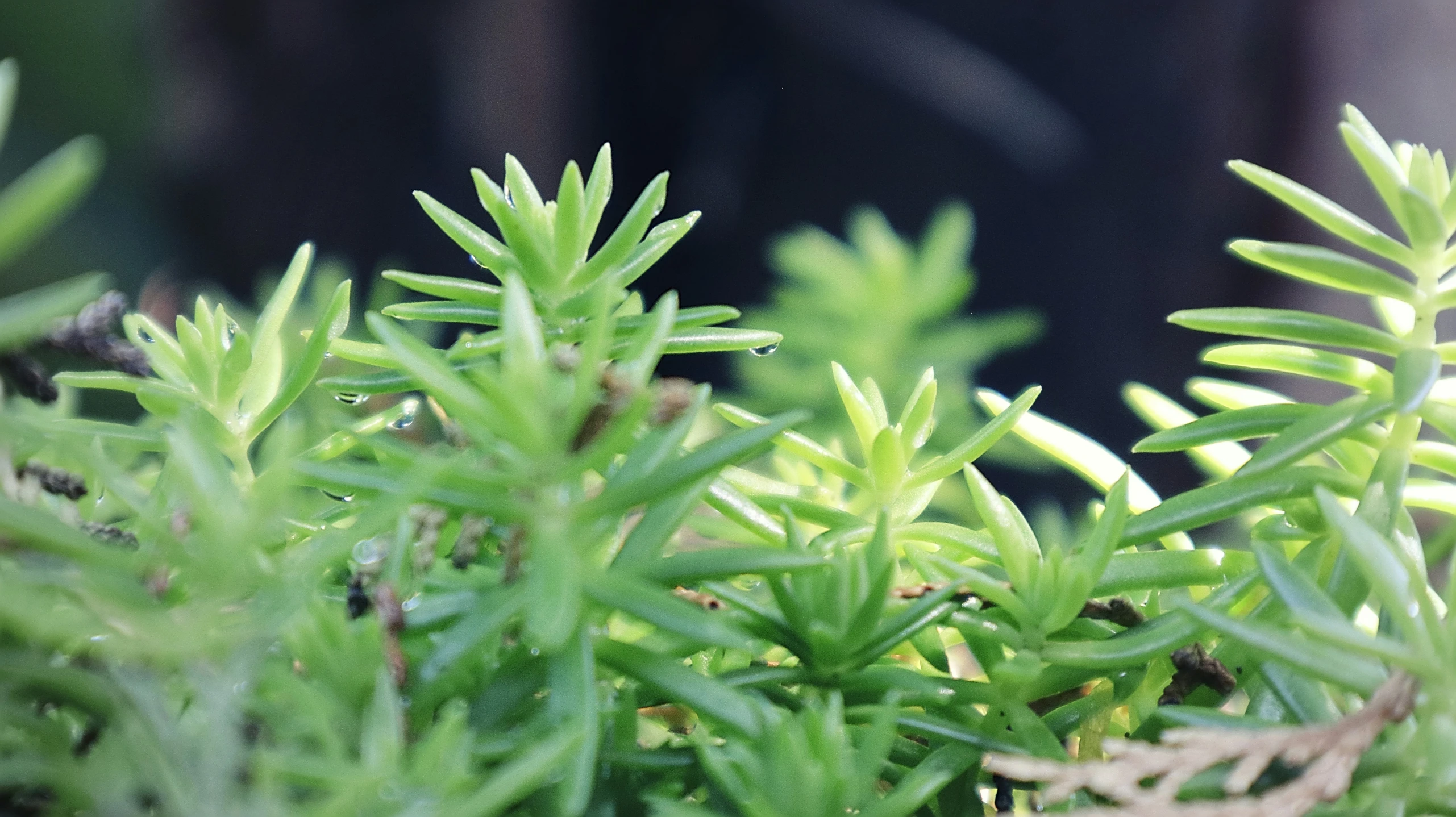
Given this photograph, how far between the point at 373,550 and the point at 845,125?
5.66ft

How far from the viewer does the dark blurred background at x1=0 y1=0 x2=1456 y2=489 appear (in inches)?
63.4

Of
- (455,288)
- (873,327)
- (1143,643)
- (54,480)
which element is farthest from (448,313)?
(873,327)

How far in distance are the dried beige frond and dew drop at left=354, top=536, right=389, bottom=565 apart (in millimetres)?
179

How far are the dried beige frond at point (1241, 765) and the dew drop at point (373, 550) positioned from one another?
18cm

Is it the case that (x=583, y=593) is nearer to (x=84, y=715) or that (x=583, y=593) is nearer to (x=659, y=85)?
(x=84, y=715)

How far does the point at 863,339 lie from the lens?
0.86m

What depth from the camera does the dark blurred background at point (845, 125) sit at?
1.61 m

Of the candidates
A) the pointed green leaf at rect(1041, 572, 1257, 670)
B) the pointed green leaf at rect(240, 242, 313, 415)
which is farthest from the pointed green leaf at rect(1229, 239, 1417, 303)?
the pointed green leaf at rect(240, 242, 313, 415)

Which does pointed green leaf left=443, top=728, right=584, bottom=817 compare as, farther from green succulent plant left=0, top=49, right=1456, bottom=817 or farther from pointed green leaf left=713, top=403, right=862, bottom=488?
pointed green leaf left=713, top=403, right=862, bottom=488

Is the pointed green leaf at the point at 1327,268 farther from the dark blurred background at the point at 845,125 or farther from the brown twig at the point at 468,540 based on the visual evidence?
the dark blurred background at the point at 845,125

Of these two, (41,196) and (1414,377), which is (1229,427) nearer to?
(1414,377)

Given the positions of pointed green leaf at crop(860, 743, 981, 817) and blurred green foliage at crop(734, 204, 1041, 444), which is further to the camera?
blurred green foliage at crop(734, 204, 1041, 444)

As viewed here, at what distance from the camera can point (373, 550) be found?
0.31 metres

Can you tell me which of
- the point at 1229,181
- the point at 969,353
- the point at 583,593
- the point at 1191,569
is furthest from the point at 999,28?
the point at 583,593
